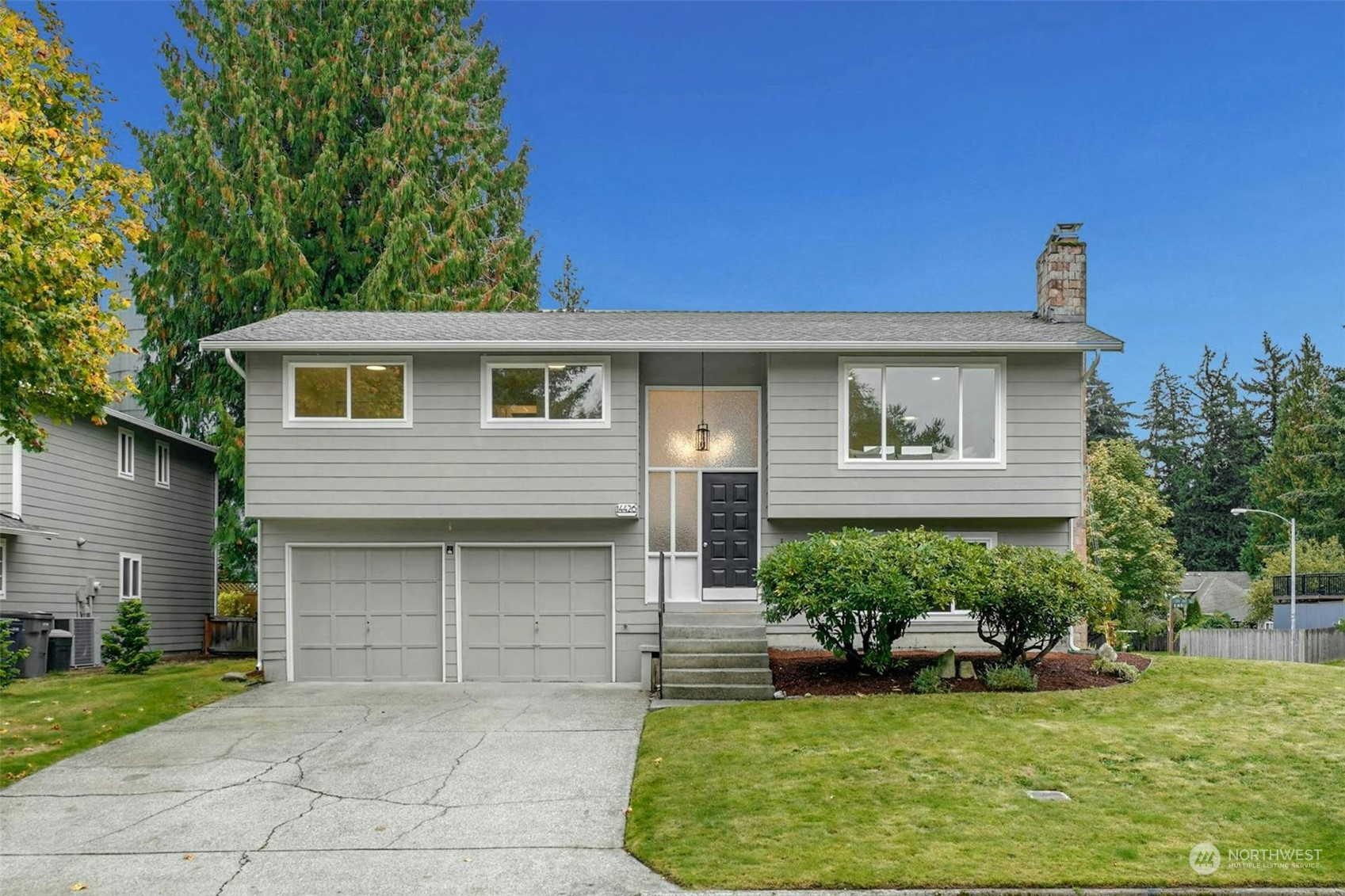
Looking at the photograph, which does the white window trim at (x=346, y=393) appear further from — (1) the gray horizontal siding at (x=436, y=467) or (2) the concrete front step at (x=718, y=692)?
(2) the concrete front step at (x=718, y=692)

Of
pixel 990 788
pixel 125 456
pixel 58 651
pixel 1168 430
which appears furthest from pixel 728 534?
pixel 1168 430

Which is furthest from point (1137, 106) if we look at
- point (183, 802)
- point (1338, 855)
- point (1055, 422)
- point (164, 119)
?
point (183, 802)

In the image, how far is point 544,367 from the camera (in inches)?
557

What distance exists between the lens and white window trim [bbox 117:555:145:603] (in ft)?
61.8

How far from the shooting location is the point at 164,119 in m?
23.2

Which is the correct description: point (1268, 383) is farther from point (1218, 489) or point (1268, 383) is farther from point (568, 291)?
point (568, 291)

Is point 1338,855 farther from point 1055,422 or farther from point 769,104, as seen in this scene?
point 769,104

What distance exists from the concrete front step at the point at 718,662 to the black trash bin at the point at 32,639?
390 inches

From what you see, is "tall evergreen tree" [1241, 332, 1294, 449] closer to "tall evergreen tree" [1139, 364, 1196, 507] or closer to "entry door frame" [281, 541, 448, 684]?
"tall evergreen tree" [1139, 364, 1196, 507]

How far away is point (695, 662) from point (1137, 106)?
31.1m

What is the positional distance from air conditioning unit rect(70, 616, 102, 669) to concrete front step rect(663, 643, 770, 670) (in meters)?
10.6

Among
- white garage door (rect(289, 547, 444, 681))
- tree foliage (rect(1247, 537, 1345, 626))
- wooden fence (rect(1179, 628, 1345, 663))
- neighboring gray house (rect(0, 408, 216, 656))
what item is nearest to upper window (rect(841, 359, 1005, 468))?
white garage door (rect(289, 547, 444, 681))

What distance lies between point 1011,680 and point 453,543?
25.4 ft

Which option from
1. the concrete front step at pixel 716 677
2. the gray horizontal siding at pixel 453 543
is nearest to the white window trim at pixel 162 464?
the gray horizontal siding at pixel 453 543
